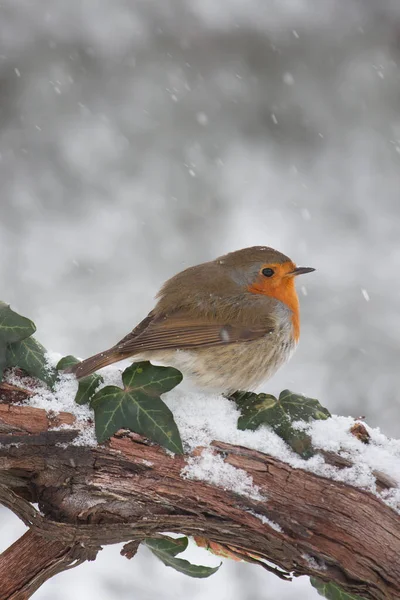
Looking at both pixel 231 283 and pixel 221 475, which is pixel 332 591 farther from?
pixel 231 283

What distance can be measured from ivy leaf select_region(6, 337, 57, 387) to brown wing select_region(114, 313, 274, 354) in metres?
0.38

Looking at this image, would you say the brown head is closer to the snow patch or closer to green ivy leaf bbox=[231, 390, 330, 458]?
green ivy leaf bbox=[231, 390, 330, 458]

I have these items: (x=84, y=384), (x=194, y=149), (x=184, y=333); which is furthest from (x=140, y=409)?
(x=194, y=149)

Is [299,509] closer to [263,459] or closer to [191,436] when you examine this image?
[263,459]

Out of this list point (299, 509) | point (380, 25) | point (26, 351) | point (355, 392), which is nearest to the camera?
point (299, 509)

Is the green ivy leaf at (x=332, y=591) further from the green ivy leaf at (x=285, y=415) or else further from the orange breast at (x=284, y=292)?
the orange breast at (x=284, y=292)

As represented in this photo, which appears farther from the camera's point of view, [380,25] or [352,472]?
[380,25]

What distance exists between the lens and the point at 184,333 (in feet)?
8.75

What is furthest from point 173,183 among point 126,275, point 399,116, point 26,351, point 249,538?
point 249,538

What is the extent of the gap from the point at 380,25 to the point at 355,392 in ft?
8.04

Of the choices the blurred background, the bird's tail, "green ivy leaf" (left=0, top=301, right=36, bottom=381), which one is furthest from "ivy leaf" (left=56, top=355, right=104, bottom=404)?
the blurred background

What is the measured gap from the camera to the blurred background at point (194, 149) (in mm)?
4824

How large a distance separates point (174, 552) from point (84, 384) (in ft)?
1.92

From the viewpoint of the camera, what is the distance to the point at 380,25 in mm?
4875
